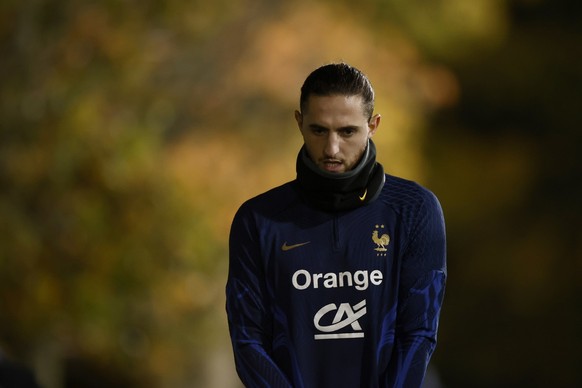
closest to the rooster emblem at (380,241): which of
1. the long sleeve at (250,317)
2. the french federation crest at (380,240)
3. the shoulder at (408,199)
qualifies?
the french federation crest at (380,240)

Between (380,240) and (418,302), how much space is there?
23cm

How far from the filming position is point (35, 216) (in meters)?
11.8

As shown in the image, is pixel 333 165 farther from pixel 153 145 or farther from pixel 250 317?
pixel 153 145

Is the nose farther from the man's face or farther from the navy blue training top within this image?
the navy blue training top

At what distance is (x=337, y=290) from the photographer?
156 inches

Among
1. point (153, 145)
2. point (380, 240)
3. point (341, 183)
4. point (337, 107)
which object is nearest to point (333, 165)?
point (341, 183)

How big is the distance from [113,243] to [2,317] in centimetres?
134

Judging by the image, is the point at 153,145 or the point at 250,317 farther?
the point at 153,145

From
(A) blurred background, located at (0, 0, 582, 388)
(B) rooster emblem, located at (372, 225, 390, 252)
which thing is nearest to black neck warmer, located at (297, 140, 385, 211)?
(B) rooster emblem, located at (372, 225, 390, 252)

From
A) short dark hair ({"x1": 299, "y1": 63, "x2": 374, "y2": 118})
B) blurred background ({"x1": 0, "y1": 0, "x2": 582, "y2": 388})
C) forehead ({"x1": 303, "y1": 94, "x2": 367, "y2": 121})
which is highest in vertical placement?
short dark hair ({"x1": 299, "y1": 63, "x2": 374, "y2": 118})

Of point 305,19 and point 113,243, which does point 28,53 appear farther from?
point 305,19

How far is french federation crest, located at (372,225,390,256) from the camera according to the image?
13.2 ft

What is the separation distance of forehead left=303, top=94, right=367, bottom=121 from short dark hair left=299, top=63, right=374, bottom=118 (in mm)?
13

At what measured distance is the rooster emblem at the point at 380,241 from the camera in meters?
4.03
